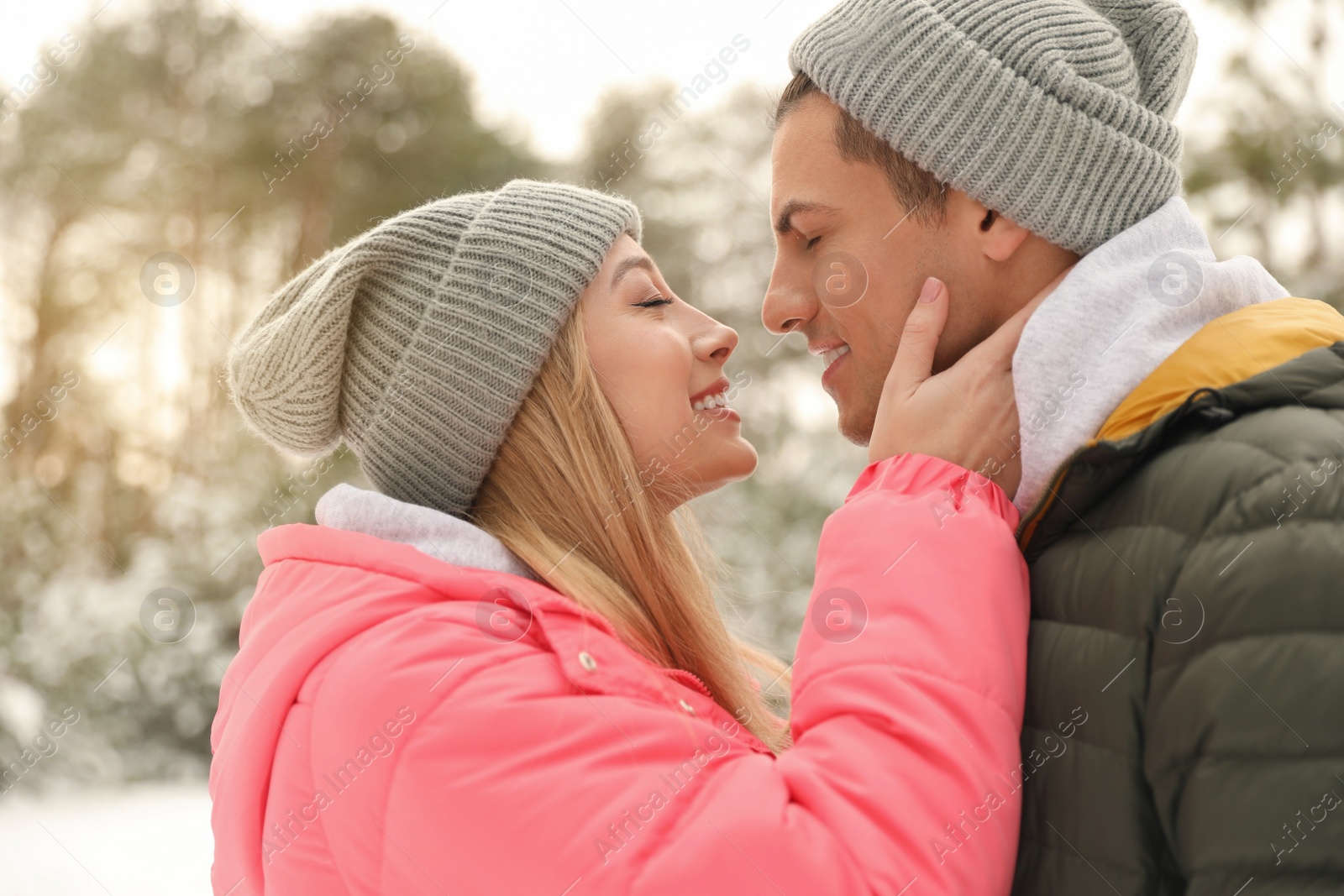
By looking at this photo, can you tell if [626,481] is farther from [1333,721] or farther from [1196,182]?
[1196,182]

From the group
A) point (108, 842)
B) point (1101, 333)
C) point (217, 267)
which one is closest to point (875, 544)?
point (1101, 333)

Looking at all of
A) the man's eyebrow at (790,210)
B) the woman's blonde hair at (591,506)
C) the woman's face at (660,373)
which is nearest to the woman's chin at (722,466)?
the woman's face at (660,373)

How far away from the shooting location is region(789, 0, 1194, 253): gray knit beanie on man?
138cm

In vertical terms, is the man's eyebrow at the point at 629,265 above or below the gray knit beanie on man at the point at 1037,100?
below

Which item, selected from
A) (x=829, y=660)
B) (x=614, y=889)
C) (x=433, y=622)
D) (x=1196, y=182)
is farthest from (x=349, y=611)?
(x=1196, y=182)

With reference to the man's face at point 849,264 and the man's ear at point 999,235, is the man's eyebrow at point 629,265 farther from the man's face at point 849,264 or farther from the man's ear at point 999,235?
the man's ear at point 999,235

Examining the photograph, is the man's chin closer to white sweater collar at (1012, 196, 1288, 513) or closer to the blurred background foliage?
white sweater collar at (1012, 196, 1288, 513)

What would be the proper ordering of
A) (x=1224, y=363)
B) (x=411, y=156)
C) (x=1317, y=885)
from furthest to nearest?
(x=411, y=156) → (x=1224, y=363) → (x=1317, y=885)

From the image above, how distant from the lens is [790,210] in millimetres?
1578

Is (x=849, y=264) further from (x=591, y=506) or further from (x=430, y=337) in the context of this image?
(x=430, y=337)

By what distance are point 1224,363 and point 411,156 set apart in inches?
198

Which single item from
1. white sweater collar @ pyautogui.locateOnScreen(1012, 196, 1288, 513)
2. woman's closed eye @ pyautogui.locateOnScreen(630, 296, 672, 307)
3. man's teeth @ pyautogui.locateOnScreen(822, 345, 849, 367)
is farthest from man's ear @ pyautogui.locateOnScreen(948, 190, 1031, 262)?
woman's closed eye @ pyautogui.locateOnScreen(630, 296, 672, 307)

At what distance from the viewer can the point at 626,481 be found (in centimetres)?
167

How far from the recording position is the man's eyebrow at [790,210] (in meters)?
1.55
